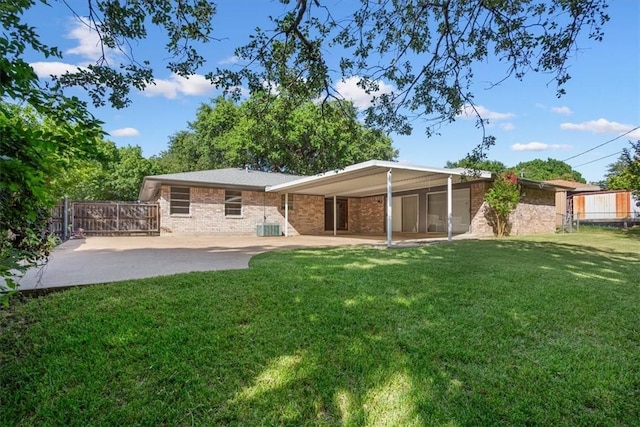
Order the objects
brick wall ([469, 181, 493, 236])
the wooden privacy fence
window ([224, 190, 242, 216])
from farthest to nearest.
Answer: window ([224, 190, 242, 216])
the wooden privacy fence
brick wall ([469, 181, 493, 236])

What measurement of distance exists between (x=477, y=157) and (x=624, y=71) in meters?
5.11

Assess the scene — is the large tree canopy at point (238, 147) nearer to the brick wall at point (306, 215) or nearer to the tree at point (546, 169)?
the brick wall at point (306, 215)

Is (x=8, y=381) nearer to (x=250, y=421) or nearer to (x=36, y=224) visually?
(x=36, y=224)

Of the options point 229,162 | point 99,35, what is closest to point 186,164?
point 229,162

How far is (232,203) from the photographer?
16906mm

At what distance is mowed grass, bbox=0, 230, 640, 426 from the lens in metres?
2.19

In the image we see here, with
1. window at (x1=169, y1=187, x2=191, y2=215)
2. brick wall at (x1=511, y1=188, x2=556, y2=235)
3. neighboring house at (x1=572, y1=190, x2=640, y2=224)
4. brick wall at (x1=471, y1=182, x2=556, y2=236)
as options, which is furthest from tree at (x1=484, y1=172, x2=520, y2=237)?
window at (x1=169, y1=187, x2=191, y2=215)

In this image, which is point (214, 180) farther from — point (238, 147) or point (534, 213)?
point (534, 213)

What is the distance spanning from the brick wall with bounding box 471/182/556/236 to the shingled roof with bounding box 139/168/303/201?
9441 millimetres

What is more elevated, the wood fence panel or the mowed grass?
the wood fence panel

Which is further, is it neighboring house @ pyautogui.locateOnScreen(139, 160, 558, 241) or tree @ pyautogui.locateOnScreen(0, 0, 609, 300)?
neighboring house @ pyautogui.locateOnScreen(139, 160, 558, 241)

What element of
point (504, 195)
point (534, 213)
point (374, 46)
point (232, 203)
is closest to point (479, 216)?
point (504, 195)

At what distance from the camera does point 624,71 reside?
7.86m

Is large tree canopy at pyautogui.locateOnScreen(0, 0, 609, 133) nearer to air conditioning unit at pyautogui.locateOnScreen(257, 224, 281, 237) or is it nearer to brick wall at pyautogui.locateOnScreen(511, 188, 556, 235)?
brick wall at pyautogui.locateOnScreen(511, 188, 556, 235)
